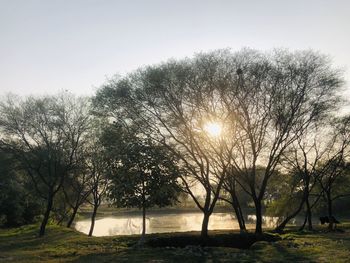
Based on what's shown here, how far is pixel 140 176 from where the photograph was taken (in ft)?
114

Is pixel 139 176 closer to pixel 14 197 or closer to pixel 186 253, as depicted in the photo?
pixel 186 253

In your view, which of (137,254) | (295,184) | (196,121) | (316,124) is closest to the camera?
(137,254)

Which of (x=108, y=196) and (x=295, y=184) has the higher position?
(x=295, y=184)

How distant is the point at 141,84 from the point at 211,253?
15.7m

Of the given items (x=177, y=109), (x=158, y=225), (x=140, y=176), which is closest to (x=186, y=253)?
(x=140, y=176)

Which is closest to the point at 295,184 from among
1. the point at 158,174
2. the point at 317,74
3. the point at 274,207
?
the point at 274,207

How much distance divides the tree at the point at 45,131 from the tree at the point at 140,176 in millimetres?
9175

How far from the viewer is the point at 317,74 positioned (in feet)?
120

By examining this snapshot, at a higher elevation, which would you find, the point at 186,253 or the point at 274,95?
the point at 274,95

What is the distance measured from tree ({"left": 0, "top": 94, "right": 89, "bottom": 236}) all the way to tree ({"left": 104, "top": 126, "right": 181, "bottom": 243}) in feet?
30.1

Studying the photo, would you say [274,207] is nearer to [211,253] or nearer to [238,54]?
[238,54]

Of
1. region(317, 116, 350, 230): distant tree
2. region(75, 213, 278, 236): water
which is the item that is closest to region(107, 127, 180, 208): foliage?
region(317, 116, 350, 230): distant tree

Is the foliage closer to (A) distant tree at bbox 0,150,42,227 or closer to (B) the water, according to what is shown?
(A) distant tree at bbox 0,150,42,227

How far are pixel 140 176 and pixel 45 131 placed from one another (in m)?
12.9
